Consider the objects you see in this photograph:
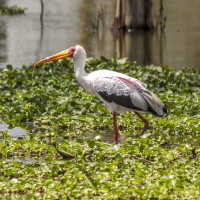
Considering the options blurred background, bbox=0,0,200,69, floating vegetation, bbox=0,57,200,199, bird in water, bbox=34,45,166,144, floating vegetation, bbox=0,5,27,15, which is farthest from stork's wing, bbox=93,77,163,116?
floating vegetation, bbox=0,5,27,15

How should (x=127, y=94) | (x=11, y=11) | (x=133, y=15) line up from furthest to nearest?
(x=11, y=11), (x=133, y=15), (x=127, y=94)

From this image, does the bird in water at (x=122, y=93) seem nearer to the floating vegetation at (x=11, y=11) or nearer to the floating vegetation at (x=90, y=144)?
the floating vegetation at (x=90, y=144)

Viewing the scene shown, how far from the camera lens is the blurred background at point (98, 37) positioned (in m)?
16.7

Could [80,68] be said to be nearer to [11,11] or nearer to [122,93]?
[122,93]

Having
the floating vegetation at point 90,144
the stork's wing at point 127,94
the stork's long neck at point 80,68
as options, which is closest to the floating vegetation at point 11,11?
the floating vegetation at point 90,144

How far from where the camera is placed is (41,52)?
17.2m

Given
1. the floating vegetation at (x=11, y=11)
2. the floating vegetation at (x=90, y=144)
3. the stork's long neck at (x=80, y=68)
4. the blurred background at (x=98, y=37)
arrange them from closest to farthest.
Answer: the floating vegetation at (x=90, y=144), the stork's long neck at (x=80, y=68), the blurred background at (x=98, y=37), the floating vegetation at (x=11, y=11)

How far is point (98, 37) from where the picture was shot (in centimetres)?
2112

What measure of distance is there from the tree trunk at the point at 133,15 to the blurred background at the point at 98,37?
0.79 feet

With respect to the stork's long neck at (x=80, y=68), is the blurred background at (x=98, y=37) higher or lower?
lower

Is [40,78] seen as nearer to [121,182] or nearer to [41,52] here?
[121,182]

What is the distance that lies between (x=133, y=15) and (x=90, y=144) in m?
16.4

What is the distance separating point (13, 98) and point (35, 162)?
10.7 ft

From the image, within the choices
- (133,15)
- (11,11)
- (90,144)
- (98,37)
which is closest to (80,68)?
(90,144)
